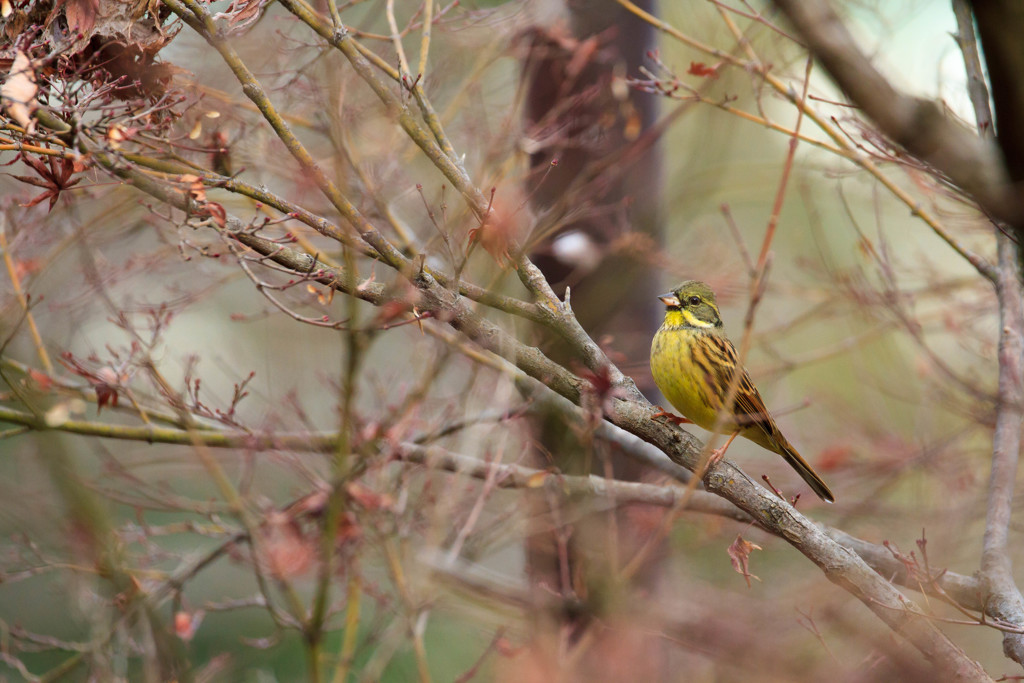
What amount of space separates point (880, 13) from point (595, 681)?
4072mm

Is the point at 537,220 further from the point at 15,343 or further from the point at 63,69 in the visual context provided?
the point at 15,343

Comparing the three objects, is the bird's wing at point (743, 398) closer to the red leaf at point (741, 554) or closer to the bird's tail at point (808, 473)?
the bird's tail at point (808, 473)

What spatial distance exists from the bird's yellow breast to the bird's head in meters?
0.17

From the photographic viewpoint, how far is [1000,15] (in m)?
1.38

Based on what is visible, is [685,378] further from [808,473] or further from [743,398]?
[808,473]

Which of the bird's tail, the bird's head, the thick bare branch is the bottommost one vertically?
the bird's tail

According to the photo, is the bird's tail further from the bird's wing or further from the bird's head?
the bird's head

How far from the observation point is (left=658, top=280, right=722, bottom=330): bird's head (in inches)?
200

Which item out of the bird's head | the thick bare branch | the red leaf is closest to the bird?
the bird's head

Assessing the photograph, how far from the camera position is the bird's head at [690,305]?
508cm

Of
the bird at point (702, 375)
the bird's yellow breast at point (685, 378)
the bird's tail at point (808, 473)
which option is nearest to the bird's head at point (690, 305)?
the bird at point (702, 375)

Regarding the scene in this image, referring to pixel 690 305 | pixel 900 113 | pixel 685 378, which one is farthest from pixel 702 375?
pixel 900 113

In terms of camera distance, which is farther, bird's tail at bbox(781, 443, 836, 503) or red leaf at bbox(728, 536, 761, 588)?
bird's tail at bbox(781, 443, 836, 503)

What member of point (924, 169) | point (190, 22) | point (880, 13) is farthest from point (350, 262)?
point (880, 13)
